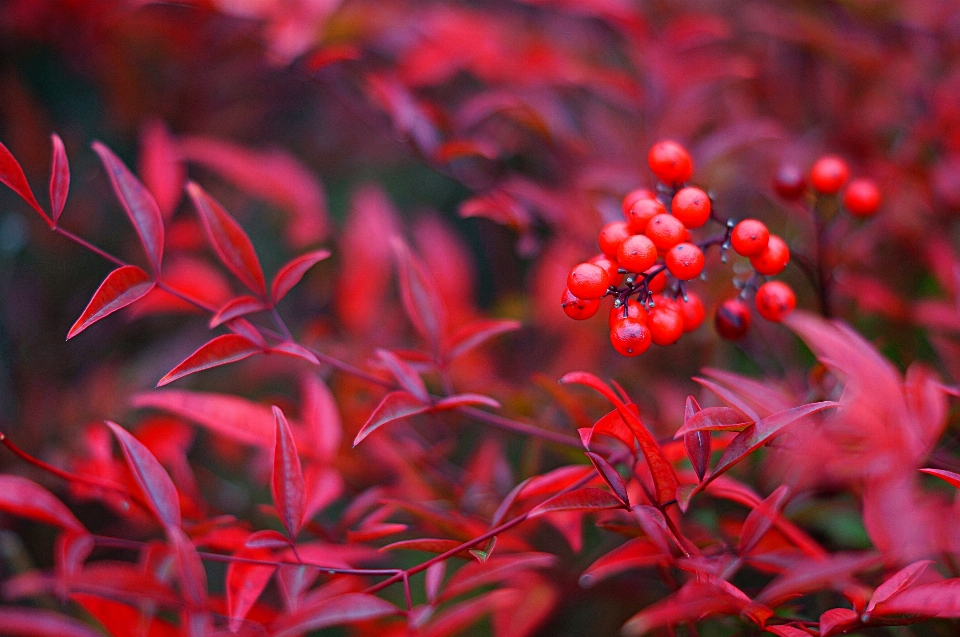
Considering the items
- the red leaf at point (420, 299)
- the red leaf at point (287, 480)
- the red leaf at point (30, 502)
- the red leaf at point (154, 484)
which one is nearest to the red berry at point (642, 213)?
the red leaf at point (420, 299)

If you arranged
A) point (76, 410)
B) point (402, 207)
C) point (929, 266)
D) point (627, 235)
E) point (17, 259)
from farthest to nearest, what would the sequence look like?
point (402, 207)
point (17, 259)
point (76, 410)
point (929, 266)
point (627, 235)

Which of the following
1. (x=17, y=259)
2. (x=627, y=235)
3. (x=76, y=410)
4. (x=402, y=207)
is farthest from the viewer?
(x=402, y=207)

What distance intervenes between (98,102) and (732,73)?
3.64 ft

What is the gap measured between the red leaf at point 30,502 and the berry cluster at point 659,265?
1.59 ft

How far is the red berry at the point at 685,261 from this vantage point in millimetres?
491

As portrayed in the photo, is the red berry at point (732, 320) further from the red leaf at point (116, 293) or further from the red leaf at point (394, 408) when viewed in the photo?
the red leaf at point (116, 293)

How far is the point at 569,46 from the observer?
1.17 m

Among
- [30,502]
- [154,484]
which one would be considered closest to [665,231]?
[154,484]

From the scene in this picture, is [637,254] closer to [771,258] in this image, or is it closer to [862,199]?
[771,258]

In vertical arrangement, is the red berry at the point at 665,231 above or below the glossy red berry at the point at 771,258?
above

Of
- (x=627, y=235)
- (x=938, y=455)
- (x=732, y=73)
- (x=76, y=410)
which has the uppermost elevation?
(x=732, y=73)

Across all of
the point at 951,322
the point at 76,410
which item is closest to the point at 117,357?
the point at 76,410

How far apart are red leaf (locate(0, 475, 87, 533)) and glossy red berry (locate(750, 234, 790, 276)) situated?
654 mm

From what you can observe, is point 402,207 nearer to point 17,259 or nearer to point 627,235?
point 17,259
